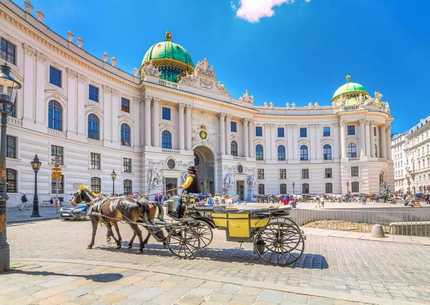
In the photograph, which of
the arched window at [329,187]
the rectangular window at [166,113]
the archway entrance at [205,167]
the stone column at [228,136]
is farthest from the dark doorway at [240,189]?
the arched window at [329,187]

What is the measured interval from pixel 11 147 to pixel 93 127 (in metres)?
10.9

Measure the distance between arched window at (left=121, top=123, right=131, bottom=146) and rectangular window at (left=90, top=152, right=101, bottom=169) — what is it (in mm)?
4614

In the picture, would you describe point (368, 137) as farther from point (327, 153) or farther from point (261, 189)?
point (261, 189)

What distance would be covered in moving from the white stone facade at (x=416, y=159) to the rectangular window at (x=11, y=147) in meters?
62.6

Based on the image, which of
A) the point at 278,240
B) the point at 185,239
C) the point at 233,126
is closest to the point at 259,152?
the point at 233,126

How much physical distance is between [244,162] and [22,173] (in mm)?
32945

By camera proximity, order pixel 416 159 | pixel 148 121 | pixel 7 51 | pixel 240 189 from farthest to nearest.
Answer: pixel 416 159 → pixel 240 189 → pixel 148 121 → pixel 7 51

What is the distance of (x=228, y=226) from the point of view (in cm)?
795

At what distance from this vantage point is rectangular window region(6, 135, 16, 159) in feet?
77.5

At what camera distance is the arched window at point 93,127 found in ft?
111

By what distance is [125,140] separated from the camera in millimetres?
38562

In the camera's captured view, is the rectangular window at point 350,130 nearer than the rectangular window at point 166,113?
No

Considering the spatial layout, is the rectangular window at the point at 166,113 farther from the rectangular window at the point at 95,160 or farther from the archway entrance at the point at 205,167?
the rectangular window at the point at 95,160

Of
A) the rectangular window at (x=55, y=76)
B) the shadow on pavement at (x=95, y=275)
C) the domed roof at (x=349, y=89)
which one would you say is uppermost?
the domed roof at (x=349, y=89)
